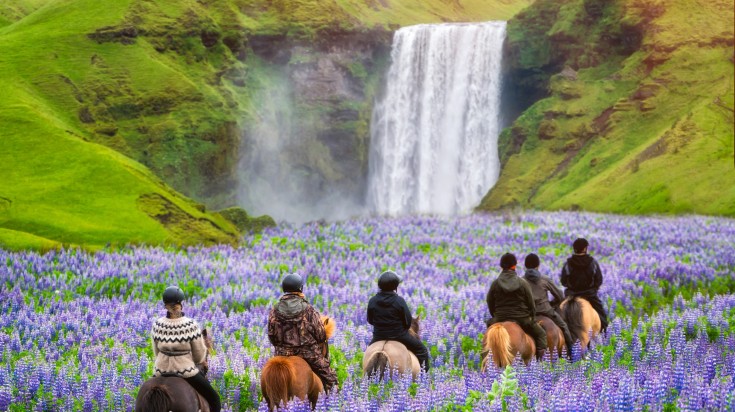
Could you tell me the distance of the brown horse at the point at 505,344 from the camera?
1521cm

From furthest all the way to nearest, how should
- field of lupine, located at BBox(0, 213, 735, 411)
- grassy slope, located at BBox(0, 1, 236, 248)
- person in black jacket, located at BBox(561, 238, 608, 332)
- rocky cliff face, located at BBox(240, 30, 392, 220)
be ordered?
rocky cliff face, located at BBox(240, 30, 392, 220) → grassy slope, located at BBox(0, 1, 236, 248) → person in black jacket, located at BBox(561, 238, 608, 332) → field of lupine, located at BBox(0, 213, 735, 411)

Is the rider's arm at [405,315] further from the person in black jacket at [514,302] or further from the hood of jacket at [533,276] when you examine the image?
the hood of jacket at [533,276]

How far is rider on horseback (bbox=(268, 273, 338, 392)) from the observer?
1226 centimetres

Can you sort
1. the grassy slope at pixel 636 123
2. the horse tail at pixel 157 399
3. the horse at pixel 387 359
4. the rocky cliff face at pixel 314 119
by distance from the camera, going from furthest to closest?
the rocky cliff face at pixel 314 119 → the grassy slope at pixel 636 123 → the horse at pixel 387 359 → the horse tail at pixel 157 399

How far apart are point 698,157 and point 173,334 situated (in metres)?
45.6

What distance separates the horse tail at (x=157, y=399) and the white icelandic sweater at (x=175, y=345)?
1.01 feet

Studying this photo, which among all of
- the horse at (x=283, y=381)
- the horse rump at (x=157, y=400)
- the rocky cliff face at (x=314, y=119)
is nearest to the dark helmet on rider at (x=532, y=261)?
the horse at (x=283, y=381)

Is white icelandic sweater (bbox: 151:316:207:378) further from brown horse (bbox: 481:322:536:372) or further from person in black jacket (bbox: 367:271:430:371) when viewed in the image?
brown horse (bbox: 481:322:536:372)

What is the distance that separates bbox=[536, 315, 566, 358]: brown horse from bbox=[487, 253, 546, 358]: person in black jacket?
427 mm

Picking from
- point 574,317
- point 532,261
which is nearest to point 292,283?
point 532,261

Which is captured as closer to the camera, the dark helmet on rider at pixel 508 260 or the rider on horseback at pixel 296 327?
the rider on horseback at pixel 296 327

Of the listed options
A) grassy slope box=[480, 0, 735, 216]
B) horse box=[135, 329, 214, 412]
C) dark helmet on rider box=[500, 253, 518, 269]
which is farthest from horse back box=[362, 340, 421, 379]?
grassy slope box=[480, 0, 735, 216]

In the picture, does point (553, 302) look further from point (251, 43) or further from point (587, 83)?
point (251, 43)

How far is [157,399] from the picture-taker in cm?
1080
